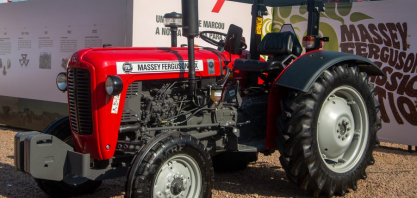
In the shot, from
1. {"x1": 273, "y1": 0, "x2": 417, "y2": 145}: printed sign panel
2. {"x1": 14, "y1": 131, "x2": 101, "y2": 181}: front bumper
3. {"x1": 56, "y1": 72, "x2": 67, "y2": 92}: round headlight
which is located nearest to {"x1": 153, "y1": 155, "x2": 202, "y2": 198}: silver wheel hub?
{"x1": 14, "y1": 131, "x2": 101, "y2": 181}: front bumper

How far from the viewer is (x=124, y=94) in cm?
394

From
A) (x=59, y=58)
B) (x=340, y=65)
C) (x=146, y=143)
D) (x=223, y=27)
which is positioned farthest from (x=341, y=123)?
(x=59, y=58)

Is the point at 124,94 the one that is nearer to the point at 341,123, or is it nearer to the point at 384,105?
A: the point at 341,123

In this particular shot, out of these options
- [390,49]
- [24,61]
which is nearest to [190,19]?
[390,49]

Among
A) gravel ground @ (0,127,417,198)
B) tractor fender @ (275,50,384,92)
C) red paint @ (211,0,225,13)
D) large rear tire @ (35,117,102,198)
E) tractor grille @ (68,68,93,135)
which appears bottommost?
gravel ground @ (0,127,417,198)

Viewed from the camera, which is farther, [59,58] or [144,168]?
[59,58]

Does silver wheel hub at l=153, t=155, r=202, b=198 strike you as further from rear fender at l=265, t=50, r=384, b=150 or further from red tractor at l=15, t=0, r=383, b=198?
rear fender at l=265, t=50, r=384, b=150

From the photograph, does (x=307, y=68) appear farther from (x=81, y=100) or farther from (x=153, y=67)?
(x=81, y=100)

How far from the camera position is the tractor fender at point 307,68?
4.33 meters

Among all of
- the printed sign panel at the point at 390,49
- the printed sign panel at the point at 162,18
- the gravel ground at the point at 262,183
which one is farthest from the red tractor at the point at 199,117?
the printed sign panel at the point at 390,49

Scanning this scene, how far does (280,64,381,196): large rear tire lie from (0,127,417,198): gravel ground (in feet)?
0.95

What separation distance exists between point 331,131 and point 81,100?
7.48ft

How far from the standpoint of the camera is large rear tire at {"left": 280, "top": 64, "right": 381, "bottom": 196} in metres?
4.36

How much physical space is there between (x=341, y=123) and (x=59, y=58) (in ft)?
16.7
